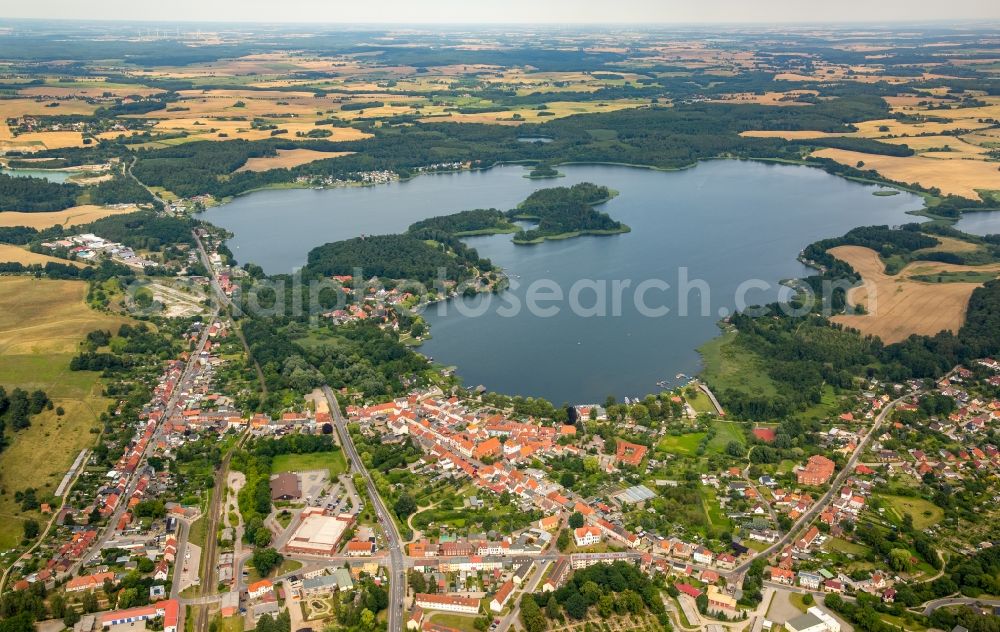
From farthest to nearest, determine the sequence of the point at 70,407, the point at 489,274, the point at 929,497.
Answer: the point at 489,274 → the point at 70,407 → the point at 929,497

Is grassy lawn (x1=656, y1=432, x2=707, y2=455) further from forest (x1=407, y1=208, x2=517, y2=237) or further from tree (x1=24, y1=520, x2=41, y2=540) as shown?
forest (x1=407, y1=208, x2=517, y2=237)

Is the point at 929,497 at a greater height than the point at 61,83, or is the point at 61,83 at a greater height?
the point at 61,83

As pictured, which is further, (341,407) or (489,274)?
(489,274)

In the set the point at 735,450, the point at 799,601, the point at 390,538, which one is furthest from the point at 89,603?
the point at 735,450

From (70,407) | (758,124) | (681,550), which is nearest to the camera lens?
(681,550)

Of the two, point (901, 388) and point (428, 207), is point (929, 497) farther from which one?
point (428, 207)

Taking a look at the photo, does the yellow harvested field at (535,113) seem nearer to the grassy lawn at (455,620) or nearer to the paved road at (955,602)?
the grassy lawn at (455,620)

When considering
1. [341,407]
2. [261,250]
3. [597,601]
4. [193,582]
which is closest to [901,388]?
[597,601]

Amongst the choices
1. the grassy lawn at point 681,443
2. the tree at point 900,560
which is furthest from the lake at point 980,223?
the tree at point 900,560
